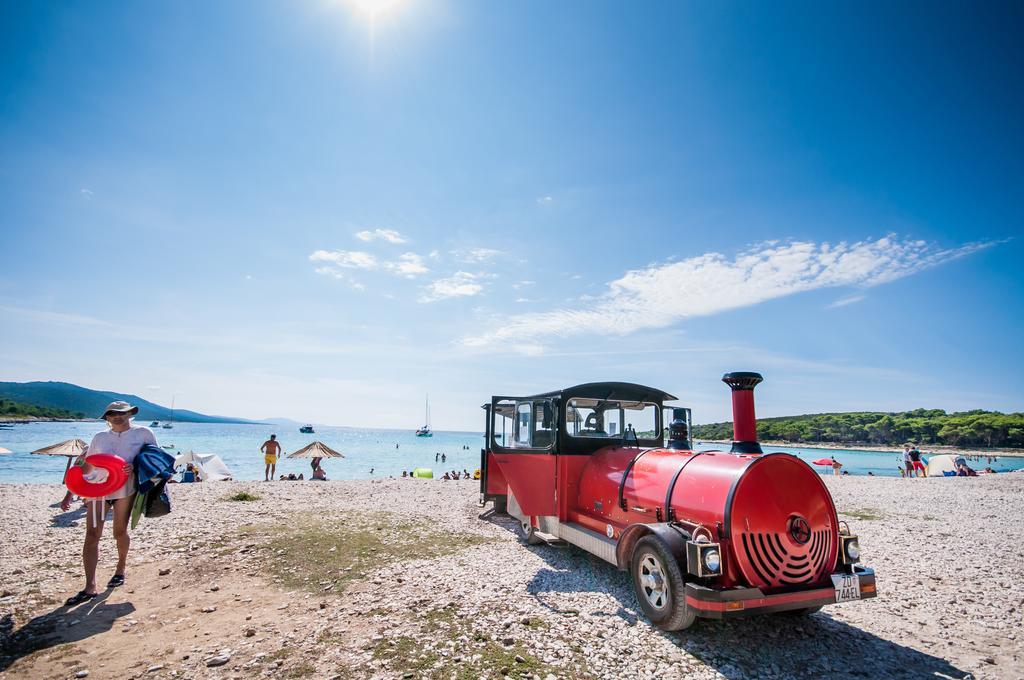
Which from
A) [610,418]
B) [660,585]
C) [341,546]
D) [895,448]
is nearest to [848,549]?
[660,585]

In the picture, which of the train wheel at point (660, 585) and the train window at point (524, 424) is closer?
the train wheel at point (660, 585)

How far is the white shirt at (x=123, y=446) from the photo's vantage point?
5785mm

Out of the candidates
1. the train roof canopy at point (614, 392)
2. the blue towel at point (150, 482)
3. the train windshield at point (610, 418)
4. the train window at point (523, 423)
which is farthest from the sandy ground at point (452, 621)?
the train roof canopy at point (614, 392)

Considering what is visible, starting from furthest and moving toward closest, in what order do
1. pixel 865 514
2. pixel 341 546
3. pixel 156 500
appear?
pixel 865 514, pixel 341 546, pixel 156 500

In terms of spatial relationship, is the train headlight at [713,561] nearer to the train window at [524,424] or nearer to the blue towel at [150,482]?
the train window at [524,424]

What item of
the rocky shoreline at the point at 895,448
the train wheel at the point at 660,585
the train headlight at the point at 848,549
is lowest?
the rocky shoreline at the point at 895,448

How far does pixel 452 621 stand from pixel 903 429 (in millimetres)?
142736

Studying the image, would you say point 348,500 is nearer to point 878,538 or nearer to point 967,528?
point 878,538

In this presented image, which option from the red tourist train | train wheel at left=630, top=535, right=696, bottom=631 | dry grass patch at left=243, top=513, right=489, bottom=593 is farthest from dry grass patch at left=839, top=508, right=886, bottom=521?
train wheel at left=630, top=535, right=696, bottom=631

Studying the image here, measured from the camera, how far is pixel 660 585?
5.17 m

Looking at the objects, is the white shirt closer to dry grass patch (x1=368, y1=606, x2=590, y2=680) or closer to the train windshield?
dry grass patch (x1=368, y1=606, x2=590, y2=680)

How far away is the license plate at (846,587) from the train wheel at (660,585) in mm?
1521

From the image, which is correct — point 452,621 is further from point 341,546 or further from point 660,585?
point 341,546

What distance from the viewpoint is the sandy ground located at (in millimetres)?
4371
